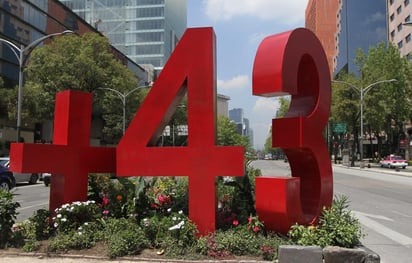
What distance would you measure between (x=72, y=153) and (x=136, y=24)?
10751 cm

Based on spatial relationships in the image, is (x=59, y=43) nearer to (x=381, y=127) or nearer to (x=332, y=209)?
(x=332, y=209)

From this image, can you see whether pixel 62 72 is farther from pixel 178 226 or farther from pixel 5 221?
pixel 178 226

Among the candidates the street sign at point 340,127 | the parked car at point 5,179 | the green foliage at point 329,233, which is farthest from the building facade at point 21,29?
the street sign at point 340,127

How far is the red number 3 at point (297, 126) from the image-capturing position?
294 inches

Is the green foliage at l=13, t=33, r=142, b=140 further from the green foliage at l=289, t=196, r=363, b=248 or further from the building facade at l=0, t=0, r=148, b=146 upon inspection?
the green foliage at l=289, t=196, r=363, b=248

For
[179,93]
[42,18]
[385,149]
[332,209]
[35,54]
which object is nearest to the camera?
[332,209]

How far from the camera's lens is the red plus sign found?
8647mm

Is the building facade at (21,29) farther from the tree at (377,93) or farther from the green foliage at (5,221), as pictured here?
the tree at (377,93)

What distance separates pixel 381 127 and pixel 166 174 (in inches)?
2136

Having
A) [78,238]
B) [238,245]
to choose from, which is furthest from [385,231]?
[78,238]

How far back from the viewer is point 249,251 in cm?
736

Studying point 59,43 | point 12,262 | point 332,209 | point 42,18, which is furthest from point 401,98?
point 12,262

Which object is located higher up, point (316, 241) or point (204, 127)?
point (204, 127)

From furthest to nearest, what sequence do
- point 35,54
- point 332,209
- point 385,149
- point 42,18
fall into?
point 385,149 → point 42,18 → point 35,54 → point 332,209
